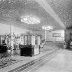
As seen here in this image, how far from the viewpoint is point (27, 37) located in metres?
11.2

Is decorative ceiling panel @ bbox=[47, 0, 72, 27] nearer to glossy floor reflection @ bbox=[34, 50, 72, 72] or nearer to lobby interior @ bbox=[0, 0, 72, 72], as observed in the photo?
lobby interior @ bbox=[0, 0, 72, 72]

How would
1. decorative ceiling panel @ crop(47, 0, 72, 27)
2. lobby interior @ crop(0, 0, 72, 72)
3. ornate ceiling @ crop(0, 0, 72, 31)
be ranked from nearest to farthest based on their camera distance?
decorative ceiling panel @ crop(47, 0, 72, 27), ornate ceiling @ crop(0, 0, 72, 31), lobby interior @ crop(0, 0, 72, 72)

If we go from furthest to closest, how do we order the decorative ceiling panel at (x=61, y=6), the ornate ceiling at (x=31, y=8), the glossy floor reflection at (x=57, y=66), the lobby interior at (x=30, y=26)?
the lobby interior at (x=30, y=26) < the glossy floor reflection at (x=57, y=66) < the ornate ceiling at (x=31, y=8) < the decorative ceiling panel at (x=61, y=6)

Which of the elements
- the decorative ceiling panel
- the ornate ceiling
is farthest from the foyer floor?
the decorative ceiling panel

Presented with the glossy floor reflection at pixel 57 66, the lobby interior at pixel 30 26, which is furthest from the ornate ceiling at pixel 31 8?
the glossy floor reflection at pixel 57 66

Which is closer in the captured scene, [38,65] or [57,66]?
[57,66]

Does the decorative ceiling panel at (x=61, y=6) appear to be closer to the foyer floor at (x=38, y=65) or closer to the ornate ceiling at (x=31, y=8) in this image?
the ornate ceiling at (x=31, y=8)

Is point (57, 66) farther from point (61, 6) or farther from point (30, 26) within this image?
point (30, 26)

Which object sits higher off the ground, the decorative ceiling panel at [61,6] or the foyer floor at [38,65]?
the decorative ceiling panel at [61,6]

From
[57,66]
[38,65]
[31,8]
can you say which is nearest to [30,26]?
[31,8]

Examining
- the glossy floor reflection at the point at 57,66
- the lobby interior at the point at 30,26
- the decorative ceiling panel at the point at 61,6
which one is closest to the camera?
the decorative ceiling panel at the point at 61,6

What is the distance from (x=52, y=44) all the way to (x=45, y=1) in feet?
47.3

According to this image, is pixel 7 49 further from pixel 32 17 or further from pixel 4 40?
pixel 32 17

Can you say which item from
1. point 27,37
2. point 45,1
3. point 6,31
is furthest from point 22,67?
point 6,31
